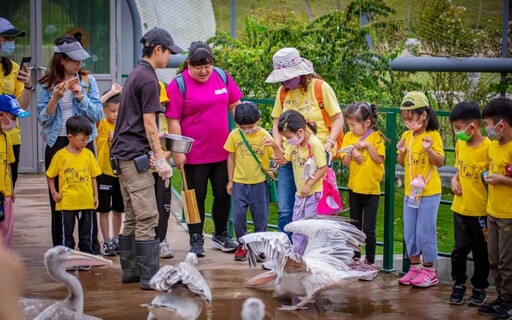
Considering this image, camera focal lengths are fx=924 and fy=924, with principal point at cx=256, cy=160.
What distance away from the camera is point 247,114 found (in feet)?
27.3

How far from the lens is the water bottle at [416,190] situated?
292 inches

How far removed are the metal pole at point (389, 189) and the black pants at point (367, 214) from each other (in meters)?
0.24

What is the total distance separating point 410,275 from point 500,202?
1.37m

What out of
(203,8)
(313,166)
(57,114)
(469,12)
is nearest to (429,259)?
(313,166)

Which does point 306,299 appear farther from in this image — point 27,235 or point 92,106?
point 27,235

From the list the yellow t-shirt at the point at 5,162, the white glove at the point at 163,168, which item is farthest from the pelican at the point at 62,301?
the yellow t-shirt at the point at 5,162

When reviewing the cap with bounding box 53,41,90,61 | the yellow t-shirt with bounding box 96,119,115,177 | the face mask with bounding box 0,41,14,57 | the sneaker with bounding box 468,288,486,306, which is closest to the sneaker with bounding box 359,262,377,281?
the sneaker with bounding box 468,288,486,306

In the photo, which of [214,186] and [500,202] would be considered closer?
[500,202]

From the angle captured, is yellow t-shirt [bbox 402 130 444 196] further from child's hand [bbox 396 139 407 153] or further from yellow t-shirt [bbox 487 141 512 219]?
yellow t-shirt [bbox 487 141 512 219]

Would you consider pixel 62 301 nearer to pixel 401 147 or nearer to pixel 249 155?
pixel 249 155

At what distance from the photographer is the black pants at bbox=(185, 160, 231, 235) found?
855 cm

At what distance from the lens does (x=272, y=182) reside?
859cm

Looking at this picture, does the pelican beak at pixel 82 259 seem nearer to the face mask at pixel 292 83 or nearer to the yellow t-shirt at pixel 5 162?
the yellow t-shirt at pixel 5 162

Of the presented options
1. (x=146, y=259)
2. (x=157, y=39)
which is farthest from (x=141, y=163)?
(x=157, y=39)
